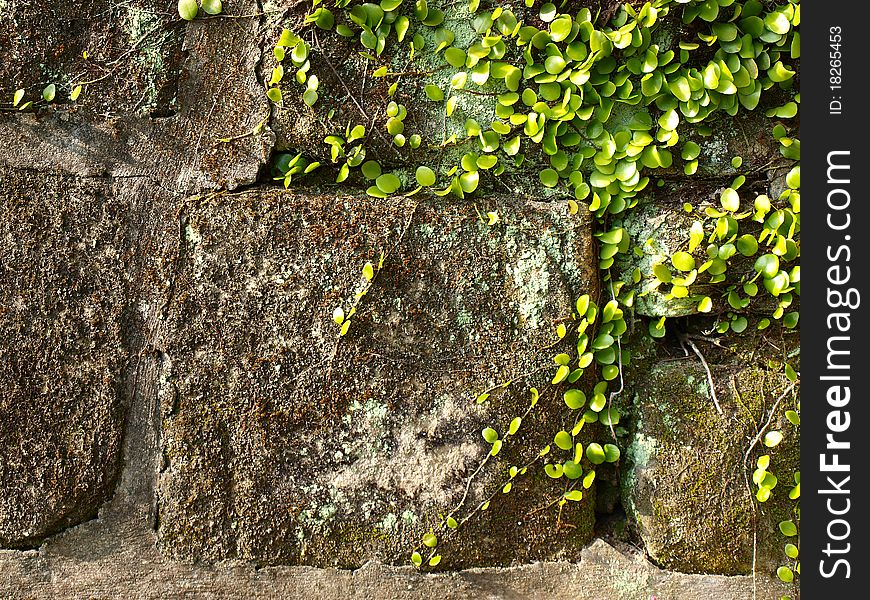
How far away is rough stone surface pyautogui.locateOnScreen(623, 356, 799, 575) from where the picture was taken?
42.4 inches

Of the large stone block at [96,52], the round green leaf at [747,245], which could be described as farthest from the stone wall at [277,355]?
the round green leaf at [747,245]

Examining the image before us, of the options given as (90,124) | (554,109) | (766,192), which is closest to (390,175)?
(554,109)

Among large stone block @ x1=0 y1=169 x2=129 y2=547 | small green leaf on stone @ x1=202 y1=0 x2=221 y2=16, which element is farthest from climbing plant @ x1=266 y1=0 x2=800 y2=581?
large stone block @ x1=0 y1=169 x2=129 y2=547

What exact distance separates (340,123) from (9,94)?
549mm

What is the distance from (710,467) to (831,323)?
0.99ft

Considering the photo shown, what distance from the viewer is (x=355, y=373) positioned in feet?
3.52

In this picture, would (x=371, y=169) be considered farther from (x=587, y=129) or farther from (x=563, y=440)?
(x=563, y=440)

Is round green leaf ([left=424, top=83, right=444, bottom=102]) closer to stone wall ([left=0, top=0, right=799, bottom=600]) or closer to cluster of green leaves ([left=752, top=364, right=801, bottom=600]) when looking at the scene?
stone wall ([left=0, top=0, right=799, bottom=600])

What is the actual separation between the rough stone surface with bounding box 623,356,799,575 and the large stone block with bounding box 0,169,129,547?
0.92 m

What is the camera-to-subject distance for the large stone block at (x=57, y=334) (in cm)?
108

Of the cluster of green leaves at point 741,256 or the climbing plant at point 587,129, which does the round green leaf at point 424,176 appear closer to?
the climbing plant at point 587,129

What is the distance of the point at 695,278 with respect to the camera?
1.04m

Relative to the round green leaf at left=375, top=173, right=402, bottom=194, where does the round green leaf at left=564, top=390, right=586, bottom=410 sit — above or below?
below

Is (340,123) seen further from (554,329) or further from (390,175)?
(554,329)
